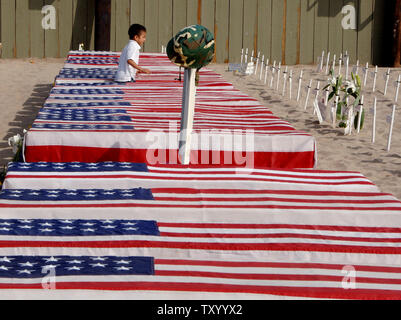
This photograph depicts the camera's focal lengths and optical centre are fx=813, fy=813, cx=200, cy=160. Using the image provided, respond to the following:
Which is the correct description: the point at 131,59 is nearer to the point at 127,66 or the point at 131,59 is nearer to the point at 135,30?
the point at 127,66

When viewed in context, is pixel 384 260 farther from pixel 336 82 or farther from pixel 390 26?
pixel 390 26

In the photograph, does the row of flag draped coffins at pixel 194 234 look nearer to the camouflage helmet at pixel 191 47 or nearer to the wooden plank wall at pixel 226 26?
the camouflage helmet at pixel 191 47

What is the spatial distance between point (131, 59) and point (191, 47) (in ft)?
14.5

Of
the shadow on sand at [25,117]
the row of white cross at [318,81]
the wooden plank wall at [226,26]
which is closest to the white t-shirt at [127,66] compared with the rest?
the shadow on sand at [25,117]

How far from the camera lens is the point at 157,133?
5770 millimetres

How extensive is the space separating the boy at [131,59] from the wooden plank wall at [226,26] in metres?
5.06

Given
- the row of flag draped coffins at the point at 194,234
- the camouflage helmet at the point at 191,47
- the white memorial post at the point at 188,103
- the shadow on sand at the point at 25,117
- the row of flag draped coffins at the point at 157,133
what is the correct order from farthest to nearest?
the shadow on sand at the point at 25,117 → the row of flag draped coffins at the point at 157,133 → the white memorial post at the point at 188,103 → the camouflage helmet at the point at 191,47 → the row of flag draped coffins at the point at 194,234

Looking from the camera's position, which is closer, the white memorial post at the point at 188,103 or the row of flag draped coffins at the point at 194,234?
the row of flag draped coffins at the point at 194,234

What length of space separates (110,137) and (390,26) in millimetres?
9713

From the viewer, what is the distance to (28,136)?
560cm

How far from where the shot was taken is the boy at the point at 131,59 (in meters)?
8.84

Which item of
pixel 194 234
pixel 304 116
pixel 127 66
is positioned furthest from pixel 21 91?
pixel 194 234
